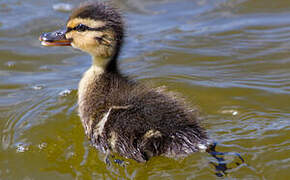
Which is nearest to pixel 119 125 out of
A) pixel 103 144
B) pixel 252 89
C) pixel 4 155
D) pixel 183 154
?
pixel 103 144

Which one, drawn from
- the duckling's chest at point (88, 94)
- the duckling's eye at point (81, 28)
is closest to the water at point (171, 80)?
the duckling's chest at point (88, 94)

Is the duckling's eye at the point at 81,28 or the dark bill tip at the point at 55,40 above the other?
the duckling's eye at the point at 81,28

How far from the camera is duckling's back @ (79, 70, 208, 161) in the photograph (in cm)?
333

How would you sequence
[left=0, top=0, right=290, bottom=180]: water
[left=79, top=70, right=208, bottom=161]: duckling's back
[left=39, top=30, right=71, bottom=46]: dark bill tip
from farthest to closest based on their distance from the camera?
[left=39, top=30, right=71, bottom=46]: dark bill tip < [left=0, top=0, right=290, bottom=180]: water < [left=79, top=70, right=208, bottom=161]: duckling's back

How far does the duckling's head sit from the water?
0.22 meters

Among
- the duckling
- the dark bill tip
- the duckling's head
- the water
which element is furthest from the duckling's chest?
the dark bill tip

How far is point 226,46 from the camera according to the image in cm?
570

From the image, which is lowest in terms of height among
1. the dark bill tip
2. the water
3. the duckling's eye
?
the water

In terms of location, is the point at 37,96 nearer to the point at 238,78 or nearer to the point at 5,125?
the point at 5,125

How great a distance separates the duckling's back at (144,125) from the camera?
333 cm

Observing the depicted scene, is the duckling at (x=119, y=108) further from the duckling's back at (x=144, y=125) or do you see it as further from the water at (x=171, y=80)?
the water at (x=171, y=80)

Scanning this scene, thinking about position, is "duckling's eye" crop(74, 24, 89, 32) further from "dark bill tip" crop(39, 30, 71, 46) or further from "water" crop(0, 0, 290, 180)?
"water" crop(0, 0, 290, 180)

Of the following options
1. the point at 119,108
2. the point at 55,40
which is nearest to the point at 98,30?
the point at 55,40

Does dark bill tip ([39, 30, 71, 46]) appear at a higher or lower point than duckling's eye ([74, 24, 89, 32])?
lower
